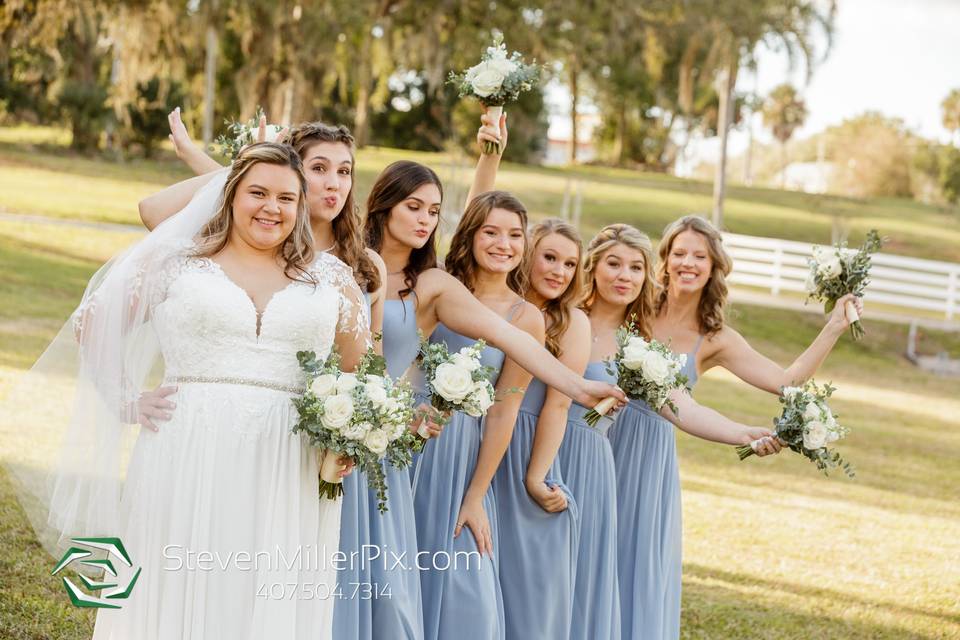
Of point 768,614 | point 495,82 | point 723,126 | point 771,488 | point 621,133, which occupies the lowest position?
point 771,488

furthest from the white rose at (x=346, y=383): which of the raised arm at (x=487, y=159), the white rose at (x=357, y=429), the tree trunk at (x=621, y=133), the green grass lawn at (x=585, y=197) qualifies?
the tree trunk at (x=621, y=133)

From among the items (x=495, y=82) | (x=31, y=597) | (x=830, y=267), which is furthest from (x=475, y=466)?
(x=31, y=597)

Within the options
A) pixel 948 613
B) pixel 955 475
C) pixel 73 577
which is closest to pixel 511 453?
pixel 73 577

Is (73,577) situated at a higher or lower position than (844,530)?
higher

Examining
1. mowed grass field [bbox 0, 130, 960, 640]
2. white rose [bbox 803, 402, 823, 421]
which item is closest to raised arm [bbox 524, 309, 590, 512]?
white rose [bbox 803, 402, 823, 421]

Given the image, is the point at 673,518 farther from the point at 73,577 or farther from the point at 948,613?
the point at 948,613

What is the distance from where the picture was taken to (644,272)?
5.40 meters

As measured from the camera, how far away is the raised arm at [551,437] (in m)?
4.90

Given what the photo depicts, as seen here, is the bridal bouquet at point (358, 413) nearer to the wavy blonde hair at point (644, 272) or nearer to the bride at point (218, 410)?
the bride at point (218, 410)

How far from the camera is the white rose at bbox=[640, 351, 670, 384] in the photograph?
455 centimetres

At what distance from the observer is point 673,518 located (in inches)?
217

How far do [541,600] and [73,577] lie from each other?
8.26ft

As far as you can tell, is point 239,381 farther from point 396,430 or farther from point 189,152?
point 189,152

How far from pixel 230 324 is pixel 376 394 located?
533mm
